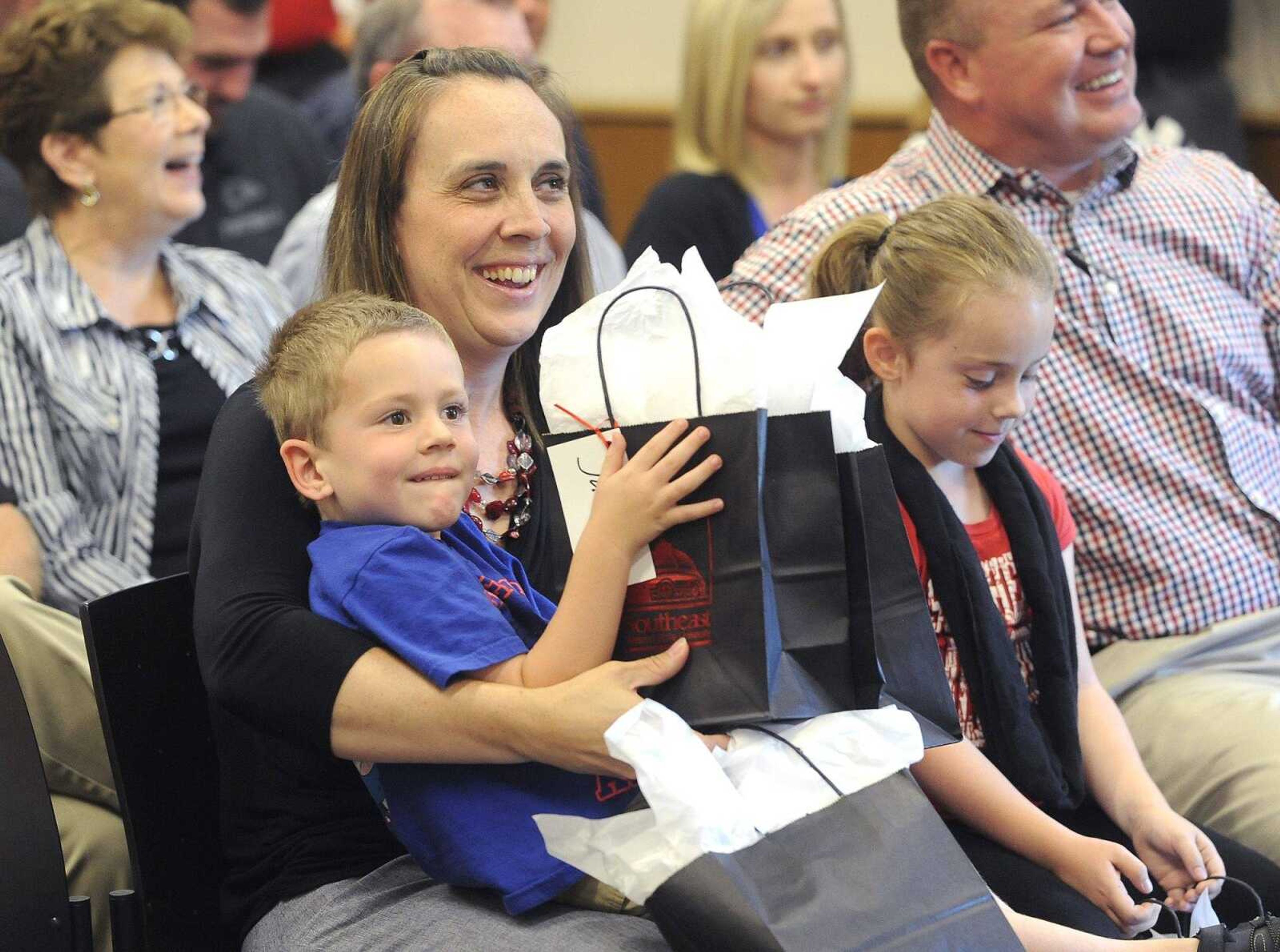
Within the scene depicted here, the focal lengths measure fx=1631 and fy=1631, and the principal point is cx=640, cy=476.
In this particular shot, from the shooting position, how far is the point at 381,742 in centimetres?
149

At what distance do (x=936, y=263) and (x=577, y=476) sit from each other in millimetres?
585

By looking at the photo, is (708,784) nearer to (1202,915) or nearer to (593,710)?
(593,710)

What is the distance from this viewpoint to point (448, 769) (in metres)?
1.53

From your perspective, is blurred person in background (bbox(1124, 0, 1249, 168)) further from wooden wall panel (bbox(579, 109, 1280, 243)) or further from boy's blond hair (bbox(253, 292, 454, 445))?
boy's blond hair (bbox(253, 292, 454, 445))

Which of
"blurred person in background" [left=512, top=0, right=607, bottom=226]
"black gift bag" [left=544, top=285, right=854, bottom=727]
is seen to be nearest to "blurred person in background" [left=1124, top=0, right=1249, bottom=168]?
"blurred person in background" [left=512, top=0, right=607, bottom=226]

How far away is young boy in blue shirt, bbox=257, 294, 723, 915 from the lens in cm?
144

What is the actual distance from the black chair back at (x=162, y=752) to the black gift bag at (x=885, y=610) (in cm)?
76

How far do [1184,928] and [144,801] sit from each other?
118 cm

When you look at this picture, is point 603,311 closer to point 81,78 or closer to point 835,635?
point 835,635

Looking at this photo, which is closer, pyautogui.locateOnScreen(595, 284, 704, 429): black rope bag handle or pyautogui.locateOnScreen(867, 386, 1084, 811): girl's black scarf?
pyautogui.locateOnScreen(595, 284, 704, 429): black rope bag handle

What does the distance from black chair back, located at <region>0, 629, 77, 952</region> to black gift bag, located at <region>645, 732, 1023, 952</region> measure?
660 mm

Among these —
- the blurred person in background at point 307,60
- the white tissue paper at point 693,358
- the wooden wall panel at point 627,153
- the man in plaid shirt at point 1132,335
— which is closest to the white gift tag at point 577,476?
the white tissue paper at point 693,358

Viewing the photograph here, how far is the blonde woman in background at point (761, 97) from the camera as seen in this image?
142 inches

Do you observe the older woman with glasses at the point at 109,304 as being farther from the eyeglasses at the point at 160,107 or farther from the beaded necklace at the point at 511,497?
the beaded necklace at the point at 511,497
